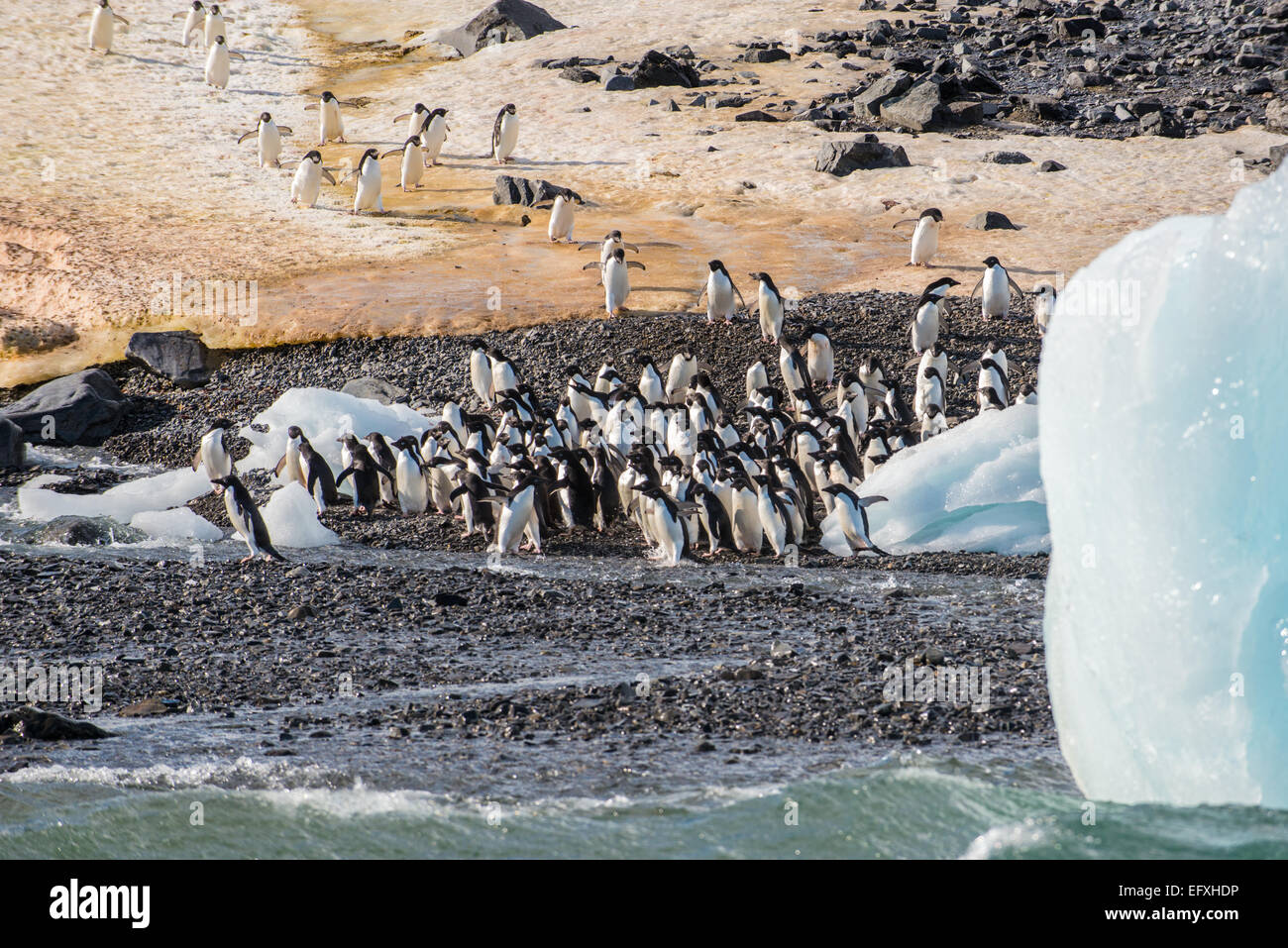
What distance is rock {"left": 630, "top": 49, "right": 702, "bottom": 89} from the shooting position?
28.8 m

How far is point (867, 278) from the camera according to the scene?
19094 mm

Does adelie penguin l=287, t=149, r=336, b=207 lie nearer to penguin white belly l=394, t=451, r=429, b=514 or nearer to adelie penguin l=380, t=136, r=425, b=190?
adelie penguin l=380, t=136, r=425, b=190

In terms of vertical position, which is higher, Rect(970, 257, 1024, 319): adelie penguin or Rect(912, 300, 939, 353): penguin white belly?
Rect(970, 257, 1024, 319): adelie penguin

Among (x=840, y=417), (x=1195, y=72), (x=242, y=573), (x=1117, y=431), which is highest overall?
(x=1195, y=72)

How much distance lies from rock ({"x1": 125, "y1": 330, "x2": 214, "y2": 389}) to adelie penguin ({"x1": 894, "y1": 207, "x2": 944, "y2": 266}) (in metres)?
9.88

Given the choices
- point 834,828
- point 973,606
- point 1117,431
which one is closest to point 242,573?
point 973,606

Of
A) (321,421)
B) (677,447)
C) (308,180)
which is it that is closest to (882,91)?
(308,180)

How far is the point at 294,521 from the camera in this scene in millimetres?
12500

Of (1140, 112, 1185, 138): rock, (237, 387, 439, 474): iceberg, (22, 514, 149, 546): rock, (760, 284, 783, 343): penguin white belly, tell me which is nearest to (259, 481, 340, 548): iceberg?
(22, 514, 149, 546): rock

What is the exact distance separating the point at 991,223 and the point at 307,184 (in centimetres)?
1128

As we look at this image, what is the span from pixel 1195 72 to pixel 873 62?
6.99 m

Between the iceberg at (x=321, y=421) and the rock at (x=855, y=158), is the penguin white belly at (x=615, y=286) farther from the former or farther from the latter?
the rock at (x=855, y=158)

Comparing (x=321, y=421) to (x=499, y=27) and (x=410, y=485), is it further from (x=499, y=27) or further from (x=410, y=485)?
(x=499, y=27)
